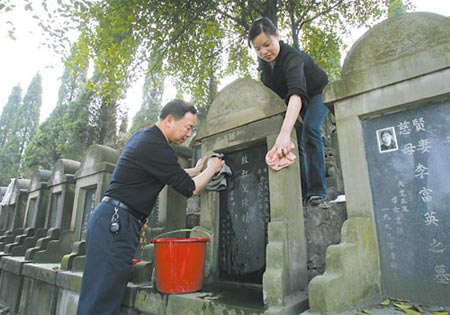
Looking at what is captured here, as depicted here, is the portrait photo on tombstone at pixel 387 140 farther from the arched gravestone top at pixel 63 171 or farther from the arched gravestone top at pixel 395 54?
the arched gravestone top at pixel 63 171

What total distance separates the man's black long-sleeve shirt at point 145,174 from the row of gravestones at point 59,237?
1.43 m

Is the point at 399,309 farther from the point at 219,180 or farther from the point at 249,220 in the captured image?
the point at 219,180

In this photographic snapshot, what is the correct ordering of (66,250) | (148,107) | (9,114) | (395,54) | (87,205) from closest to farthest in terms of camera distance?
(395,54), (87,205), (66,250), (148,107), (9,114)

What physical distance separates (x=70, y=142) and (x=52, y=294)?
44.4 ft

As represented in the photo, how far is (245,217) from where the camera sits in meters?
3.34

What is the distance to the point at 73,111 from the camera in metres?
16.8

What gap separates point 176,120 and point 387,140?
1950mm

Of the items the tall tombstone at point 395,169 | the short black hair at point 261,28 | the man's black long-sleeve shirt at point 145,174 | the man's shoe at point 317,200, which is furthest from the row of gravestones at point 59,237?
the short black hair at point 261,28

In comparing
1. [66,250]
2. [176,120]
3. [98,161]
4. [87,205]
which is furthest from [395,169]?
[66,250]

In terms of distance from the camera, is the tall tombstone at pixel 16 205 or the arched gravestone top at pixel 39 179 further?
the tall tombstone at pixel 16 205

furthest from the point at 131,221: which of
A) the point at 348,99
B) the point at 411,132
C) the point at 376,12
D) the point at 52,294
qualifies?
the point at 376,12

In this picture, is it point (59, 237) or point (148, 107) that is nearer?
point (59, 237)

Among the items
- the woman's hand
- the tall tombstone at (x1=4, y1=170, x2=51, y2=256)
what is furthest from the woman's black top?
the tall tombstone at (x1=4, y1=170, x2=51, y2=256)

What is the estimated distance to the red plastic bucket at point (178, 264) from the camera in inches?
103
